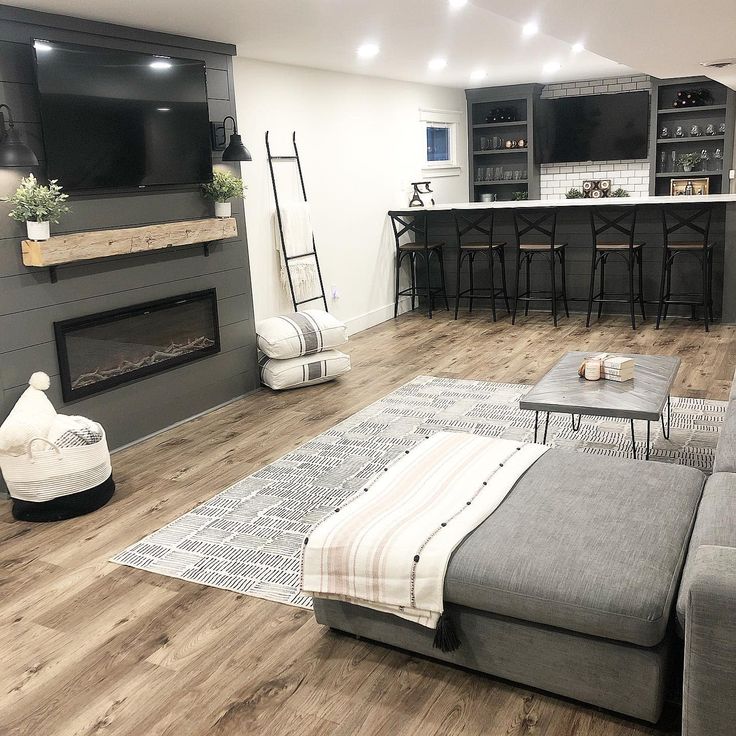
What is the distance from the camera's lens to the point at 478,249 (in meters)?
7.42

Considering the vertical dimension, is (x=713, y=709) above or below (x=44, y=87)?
below

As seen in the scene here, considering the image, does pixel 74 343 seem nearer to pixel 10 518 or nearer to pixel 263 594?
pixel 10 518

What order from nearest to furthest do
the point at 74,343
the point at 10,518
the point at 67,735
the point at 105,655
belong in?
the point at 67,735, the point at 105,655, the point at 10,518, the point at 74,343

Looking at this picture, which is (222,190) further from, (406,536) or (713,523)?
(713,523)

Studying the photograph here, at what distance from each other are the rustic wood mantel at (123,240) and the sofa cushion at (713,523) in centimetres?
308

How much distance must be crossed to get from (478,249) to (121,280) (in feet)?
12.7

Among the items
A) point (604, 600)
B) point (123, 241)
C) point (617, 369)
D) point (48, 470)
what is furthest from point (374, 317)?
point (604, 600)

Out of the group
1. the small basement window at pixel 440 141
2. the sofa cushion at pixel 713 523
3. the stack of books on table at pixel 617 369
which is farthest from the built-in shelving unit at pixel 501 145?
the sofa cushion at pixel 713 523

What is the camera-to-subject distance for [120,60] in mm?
4312

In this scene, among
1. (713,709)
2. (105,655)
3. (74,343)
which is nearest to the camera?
(713,709)

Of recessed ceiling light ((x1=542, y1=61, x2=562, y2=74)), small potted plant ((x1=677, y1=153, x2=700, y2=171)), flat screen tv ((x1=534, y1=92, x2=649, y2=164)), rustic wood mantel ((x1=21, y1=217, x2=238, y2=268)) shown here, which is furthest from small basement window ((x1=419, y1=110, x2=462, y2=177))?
rustic wood mantel ((x1=21, y1=217, x2=238, y2=268))

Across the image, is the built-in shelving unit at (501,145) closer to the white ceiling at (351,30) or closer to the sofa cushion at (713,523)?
the white ceiling at (351,30)

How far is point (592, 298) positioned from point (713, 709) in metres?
5.46

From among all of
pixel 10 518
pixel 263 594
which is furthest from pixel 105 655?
pixel 10 518
